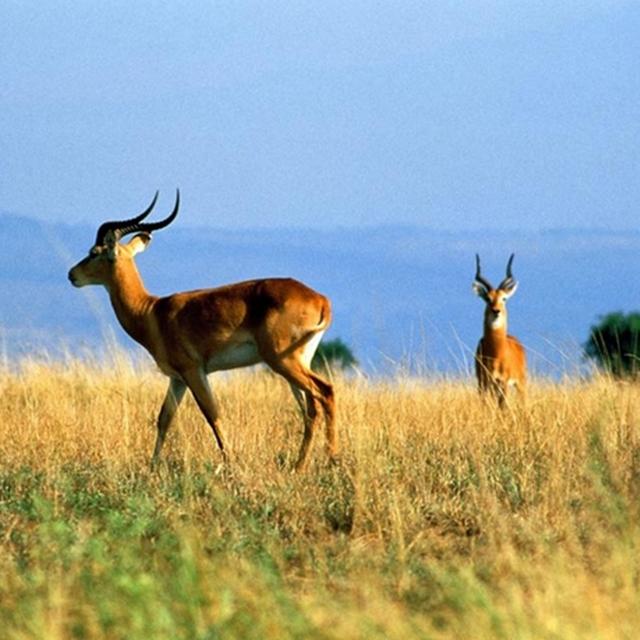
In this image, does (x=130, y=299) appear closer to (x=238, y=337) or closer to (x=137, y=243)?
(x=137, y=243)

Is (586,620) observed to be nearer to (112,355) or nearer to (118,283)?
(118,283)

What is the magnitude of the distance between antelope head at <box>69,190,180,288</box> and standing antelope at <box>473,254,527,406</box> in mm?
4399

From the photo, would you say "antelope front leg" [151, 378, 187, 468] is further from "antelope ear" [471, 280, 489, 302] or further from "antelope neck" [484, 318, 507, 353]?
"antelope ear" [471, 280, 489, 302]

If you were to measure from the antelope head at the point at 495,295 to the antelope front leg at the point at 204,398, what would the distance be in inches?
242

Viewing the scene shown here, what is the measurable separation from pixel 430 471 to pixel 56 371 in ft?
27.1

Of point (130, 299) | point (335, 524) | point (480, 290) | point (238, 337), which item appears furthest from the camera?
point (480, 290)

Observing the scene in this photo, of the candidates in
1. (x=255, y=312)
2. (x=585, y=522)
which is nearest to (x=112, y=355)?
(x=255, y=312)

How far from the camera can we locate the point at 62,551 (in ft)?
22.5

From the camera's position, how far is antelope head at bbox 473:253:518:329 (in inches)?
666

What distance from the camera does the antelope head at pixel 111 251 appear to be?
12255 millimetres

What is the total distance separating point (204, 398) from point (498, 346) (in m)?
6.01

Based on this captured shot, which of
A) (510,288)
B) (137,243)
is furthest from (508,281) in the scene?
(137,243)

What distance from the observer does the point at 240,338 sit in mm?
11242

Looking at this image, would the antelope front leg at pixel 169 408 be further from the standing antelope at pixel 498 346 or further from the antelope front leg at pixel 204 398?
the standing antelope at pixel 498 346
